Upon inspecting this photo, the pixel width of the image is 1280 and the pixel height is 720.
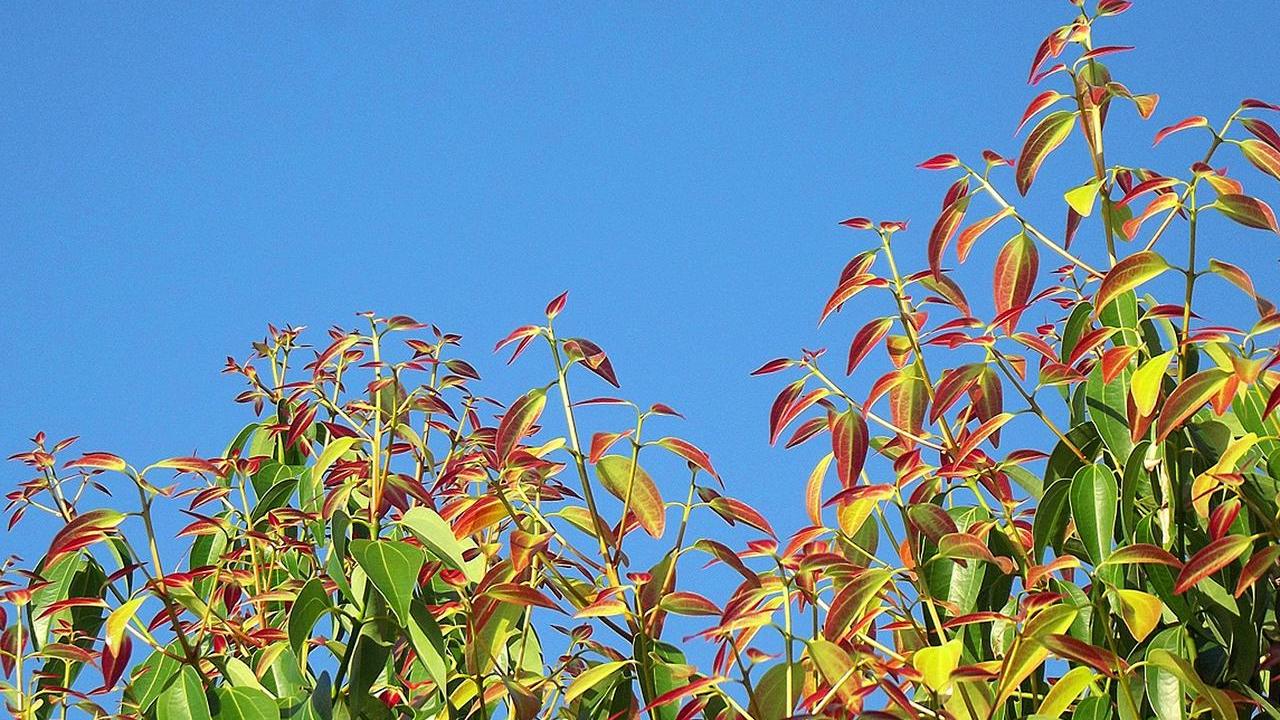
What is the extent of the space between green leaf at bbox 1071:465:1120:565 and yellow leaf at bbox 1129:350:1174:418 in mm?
95

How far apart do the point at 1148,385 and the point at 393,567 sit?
2.71 ft

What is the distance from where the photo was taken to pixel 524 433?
1537mm

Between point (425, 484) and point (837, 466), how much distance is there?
76 centimetres

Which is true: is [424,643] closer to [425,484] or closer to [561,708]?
[561,708]

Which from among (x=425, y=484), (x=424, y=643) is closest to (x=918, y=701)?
(x=424, y=643)

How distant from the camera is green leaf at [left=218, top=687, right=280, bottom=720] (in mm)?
1487

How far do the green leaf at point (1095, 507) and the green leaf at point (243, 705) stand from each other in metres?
0.93

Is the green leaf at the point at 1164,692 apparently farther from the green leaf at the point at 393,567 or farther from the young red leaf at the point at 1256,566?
the green leaf at the point at 393,567

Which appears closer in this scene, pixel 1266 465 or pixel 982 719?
pixel 982 719

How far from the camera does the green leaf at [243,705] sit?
1.49 meters

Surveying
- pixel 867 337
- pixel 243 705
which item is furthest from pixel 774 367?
pixel 243 705

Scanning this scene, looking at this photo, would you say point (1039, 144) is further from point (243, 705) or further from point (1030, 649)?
point (243, 705)

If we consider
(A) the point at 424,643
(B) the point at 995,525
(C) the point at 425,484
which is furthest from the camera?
(C) the point at 425,484

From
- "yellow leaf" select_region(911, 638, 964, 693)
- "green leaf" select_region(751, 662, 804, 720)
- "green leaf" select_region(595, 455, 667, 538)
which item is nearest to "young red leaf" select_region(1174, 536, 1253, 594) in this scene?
"yellow leaf" select_region(911, 638, 964, 693)
